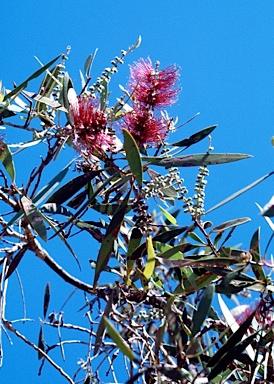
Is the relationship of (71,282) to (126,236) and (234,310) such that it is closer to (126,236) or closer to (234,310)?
(126,236)

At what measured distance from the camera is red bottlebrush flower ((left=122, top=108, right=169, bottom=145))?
943 millimetres

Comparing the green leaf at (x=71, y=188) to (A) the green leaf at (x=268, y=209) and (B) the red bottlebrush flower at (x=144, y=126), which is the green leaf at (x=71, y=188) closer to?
(B) the red bottlebrush flower at (x=144, y=126)

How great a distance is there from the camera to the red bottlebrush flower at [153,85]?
3.23ft

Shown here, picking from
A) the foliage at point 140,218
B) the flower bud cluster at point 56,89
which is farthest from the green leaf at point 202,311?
the flower bud cluster at point 56,89

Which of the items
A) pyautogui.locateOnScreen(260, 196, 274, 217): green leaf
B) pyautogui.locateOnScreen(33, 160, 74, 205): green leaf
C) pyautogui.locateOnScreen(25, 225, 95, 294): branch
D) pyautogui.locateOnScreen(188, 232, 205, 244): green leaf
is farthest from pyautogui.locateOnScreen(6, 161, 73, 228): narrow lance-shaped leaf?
pyautogui.locateOnScreen(260, 196, 274, 217): green leaf

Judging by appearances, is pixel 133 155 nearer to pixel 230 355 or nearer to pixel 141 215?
pixel 141 215

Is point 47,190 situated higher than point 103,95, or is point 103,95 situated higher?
point 103,95

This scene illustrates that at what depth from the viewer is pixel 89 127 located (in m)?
0.93

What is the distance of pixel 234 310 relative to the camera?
96 centimetres

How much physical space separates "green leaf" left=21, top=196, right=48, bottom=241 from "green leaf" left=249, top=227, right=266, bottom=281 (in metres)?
0.29

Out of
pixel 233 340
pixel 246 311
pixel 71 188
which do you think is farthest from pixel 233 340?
pixel 71 188

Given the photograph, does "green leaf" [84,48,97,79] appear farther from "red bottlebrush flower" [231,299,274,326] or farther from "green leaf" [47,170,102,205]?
"red bottlebrush flower" [231,299,274,326]

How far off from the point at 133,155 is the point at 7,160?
23 centimetres

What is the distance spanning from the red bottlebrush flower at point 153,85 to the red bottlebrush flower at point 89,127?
0.26ft
